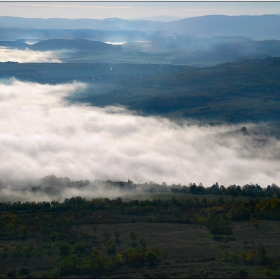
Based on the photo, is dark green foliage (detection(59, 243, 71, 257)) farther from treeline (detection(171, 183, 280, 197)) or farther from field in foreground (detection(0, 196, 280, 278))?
treeline (detection(171, 183, 280, 197))

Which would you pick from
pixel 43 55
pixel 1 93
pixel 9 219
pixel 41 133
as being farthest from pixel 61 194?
pixel 43 55

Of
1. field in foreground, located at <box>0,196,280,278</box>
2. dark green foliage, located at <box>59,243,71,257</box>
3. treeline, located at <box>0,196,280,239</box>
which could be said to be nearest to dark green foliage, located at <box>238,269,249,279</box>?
field in foreground, located at <box>0,196,280,278</box>

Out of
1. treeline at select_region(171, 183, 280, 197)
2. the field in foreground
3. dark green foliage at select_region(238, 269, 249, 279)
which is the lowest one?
dark green foliage at select_region(238, 269, 249, 279)

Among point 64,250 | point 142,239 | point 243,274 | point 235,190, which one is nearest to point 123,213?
point 142,239

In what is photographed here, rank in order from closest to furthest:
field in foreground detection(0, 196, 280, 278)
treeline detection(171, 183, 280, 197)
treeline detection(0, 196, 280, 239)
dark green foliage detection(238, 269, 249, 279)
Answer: dark green foliage detection(238, 269, 249, 279) < field in foreground detection(0, 196, 280, 278) < treeline detection(0, 196, 280, 239) < treeline detection(171, 183, 280, 197)

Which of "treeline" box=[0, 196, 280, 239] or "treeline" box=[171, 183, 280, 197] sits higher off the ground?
"treeline" box=[171, 183, 280, 197]

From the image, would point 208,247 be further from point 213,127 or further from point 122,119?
point 122,119
